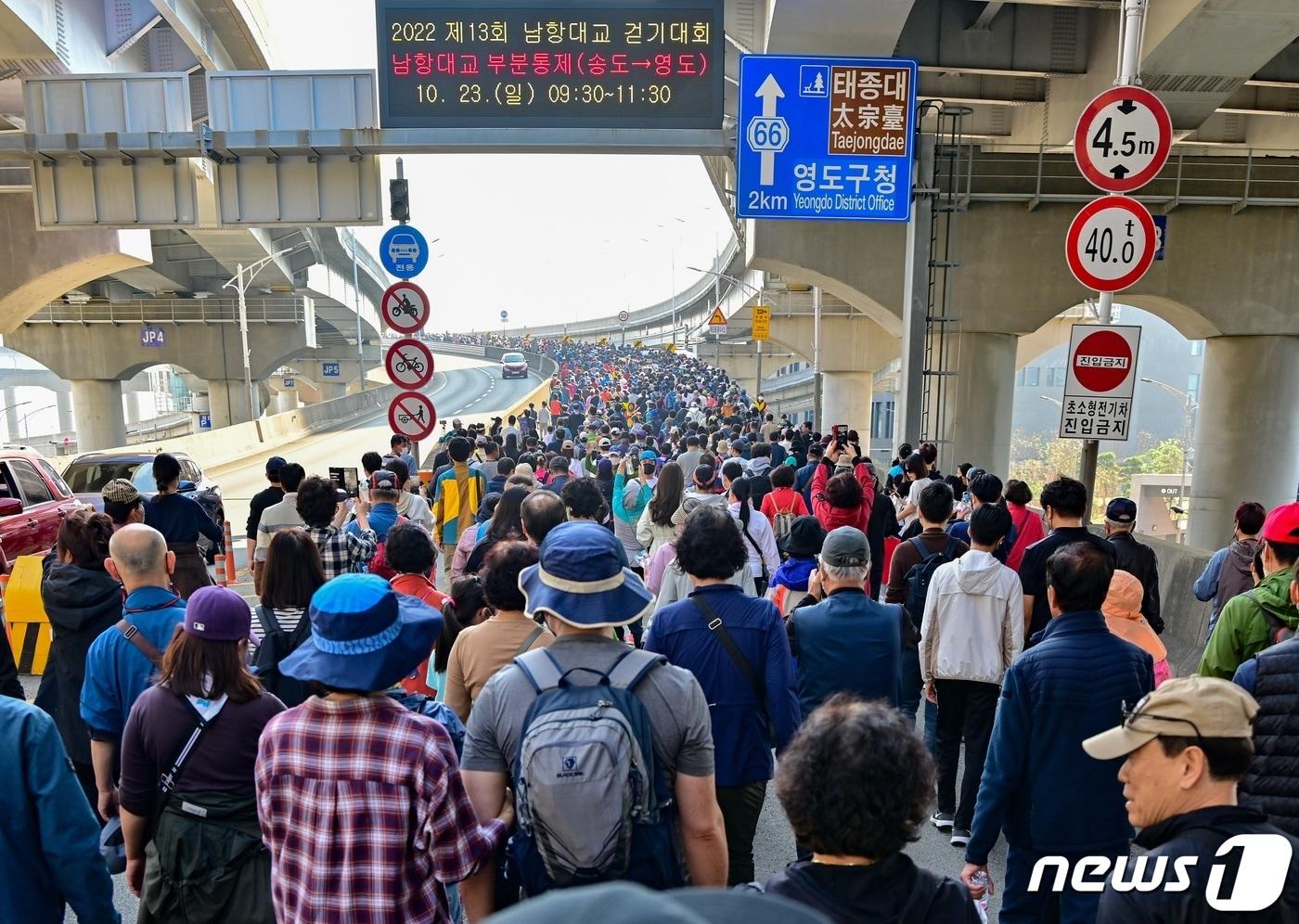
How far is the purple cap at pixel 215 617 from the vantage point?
3.30 metres

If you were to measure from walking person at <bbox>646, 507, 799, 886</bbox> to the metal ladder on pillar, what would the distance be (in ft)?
37.9

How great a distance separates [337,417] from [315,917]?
5135 centimetres

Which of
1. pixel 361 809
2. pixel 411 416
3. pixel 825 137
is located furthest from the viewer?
pixel 825 137

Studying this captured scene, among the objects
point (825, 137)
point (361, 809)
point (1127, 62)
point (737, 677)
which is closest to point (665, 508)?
point (737, 677)

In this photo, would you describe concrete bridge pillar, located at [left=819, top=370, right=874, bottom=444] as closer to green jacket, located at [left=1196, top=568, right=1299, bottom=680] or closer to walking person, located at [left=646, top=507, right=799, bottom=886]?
green jacket, located at [left=1196, top=568, right=1299, bottom=680]

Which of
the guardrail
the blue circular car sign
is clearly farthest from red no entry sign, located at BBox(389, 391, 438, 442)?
the guardrail

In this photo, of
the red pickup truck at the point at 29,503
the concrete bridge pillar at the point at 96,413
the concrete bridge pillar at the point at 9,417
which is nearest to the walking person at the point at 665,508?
the red pickup truck at the point at 29,503

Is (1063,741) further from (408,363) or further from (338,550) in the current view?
(408,363)

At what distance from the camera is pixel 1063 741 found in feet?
11.8

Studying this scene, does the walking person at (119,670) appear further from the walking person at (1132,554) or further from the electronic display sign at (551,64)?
the electronic display sign at (551,64)

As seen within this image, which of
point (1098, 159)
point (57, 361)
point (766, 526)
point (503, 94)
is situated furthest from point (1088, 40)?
point (57, 361)

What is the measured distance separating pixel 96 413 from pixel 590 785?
148ft

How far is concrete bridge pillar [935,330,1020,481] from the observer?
1738cm

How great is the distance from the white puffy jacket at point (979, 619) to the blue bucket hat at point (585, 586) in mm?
2799
